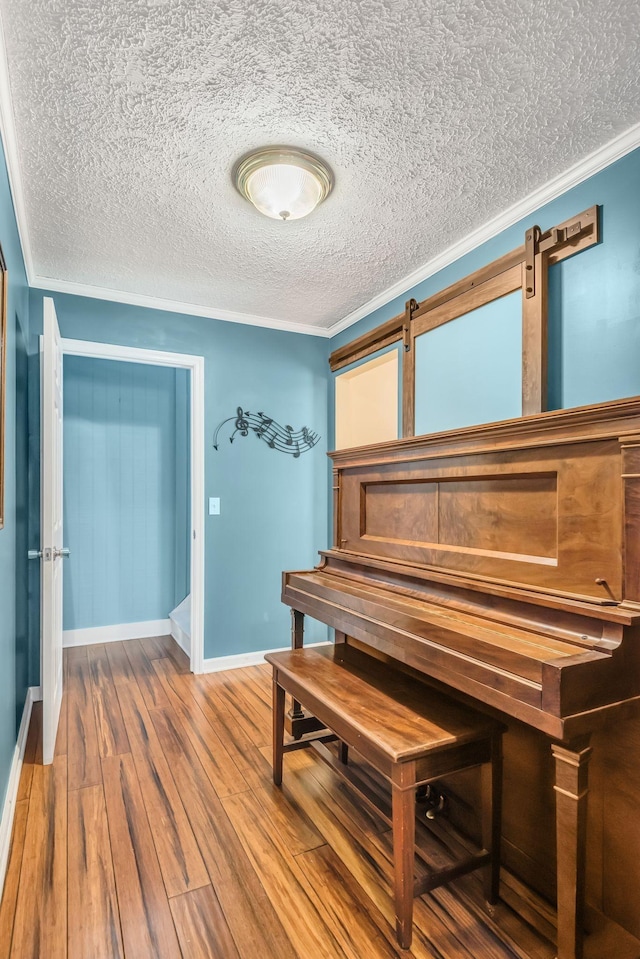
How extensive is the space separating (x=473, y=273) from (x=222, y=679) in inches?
111

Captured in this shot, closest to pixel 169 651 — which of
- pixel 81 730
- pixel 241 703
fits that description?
pixel 241 703

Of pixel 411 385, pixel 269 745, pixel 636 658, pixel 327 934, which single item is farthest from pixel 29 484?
pixel 636 658

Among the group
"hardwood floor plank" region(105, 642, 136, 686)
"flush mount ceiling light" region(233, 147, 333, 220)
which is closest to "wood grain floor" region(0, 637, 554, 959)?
"hardwood floor plank" region(105, 642, 136, 686)

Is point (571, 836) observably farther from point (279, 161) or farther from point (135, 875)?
point (279, 161)

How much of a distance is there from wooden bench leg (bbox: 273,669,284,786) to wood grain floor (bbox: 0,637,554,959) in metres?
0.07

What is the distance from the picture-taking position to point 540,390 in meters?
2.11

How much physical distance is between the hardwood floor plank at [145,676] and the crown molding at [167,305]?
2.42m

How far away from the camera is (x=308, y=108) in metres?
1.72

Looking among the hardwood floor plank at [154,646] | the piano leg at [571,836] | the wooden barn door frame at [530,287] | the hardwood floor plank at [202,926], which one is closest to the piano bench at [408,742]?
the piano leg at [571,836]

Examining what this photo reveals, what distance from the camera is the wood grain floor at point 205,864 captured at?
141cm

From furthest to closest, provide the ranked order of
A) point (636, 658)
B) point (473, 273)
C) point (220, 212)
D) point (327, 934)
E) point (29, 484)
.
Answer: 1. point (29, 484)
2. point (473, 273)
3. point (220, 212)
4. point (327, 934)
5. point (636, 658)

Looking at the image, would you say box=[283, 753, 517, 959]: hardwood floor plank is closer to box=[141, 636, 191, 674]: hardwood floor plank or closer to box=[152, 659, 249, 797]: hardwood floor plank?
box=[152, 659, 249, 797]: hardwood floor plank

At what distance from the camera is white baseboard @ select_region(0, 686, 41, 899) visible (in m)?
1.67

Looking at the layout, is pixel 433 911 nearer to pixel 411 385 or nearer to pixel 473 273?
pixel 411 385
